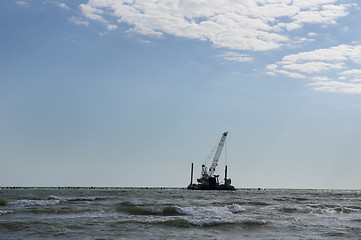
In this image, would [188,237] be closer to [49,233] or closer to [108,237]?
[108,237]

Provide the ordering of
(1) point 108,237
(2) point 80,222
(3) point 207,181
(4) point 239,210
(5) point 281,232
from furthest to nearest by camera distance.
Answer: (3) point 207,181, (4) point 239,210, (2) point 80,222, (5) point 281,232, (1) point 108,237

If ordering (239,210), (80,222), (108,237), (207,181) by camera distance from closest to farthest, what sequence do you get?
1. (108,237)
2. (80,222)
3. (239,210)
4. (207,181)

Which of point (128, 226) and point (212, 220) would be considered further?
point (212, 220)

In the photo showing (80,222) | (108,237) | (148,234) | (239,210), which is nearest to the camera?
(108,237)

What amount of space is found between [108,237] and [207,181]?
17298 centimetres

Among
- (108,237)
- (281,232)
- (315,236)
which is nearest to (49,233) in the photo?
(108,237)

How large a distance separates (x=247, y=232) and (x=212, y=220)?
470 cm

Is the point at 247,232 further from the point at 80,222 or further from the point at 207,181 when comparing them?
the point at 207,181

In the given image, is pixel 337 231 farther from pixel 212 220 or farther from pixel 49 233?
pixel 49 233

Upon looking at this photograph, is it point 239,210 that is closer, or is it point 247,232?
point 247,232

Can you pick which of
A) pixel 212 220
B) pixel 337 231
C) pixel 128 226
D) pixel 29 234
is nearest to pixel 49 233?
pixel 29 234

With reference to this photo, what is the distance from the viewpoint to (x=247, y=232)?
87.0 ft

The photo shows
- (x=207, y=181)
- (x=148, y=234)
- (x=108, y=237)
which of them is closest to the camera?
(x=108, y=237)

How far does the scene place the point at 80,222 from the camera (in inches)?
1161
